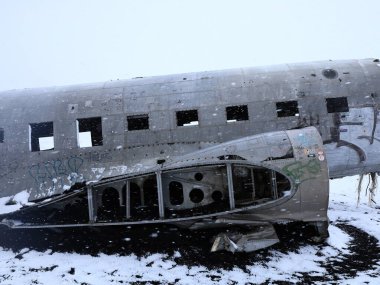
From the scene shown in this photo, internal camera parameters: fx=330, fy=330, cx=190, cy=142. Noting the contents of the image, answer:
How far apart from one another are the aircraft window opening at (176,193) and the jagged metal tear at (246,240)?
1536 millimetres

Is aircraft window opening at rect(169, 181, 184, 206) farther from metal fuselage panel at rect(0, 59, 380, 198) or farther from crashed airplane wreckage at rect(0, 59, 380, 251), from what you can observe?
metal fuselage panel at rect(0, 59, 380, 198)

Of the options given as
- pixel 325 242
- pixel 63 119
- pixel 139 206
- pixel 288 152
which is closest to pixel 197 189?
pixel 139 206

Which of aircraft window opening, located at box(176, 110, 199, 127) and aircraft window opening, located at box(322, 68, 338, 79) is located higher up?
aircraft window opening, located at box(322, 68, 338, 79)

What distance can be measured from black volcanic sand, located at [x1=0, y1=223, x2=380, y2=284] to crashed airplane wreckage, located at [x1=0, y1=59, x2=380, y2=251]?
397 mm

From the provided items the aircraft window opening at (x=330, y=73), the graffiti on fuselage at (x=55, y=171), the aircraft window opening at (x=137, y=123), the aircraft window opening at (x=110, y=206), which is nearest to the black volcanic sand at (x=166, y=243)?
the aircraft window opening at (x=110, y=206)

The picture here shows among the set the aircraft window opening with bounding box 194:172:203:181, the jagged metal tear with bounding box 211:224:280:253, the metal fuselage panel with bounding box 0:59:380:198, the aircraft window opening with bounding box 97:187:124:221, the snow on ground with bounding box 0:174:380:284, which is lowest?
the snow on ground with bounding box 0:174:380:284

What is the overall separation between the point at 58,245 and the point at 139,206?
241 centimetres

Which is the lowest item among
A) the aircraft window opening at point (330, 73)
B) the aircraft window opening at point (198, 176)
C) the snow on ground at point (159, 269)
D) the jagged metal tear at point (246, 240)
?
the snow on ground at point (159, 269)

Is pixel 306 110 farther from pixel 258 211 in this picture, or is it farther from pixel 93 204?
pixel 93 204

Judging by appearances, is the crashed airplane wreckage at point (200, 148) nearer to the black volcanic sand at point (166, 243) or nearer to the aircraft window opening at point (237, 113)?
the aircraft window opening at point (237, 113)

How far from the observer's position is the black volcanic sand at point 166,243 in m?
7.79

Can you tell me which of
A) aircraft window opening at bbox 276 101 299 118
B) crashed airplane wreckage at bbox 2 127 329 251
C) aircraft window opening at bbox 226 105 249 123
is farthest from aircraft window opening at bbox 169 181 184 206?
aircraft window opening at bbox 276 101 299 118

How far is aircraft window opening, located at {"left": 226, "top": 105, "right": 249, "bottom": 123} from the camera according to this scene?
10.1 metres

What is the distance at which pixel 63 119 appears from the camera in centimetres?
1053
